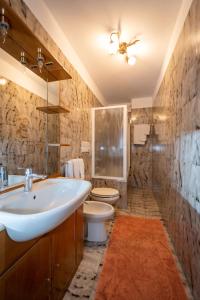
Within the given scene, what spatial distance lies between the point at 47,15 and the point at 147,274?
2.50m

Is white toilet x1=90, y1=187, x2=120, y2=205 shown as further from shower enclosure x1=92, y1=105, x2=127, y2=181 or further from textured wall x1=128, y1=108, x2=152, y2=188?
textured wall x1=128, y1=108, x2=152, y2=188

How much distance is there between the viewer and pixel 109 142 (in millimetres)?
3041

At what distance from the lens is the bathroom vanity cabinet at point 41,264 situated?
0.64 m

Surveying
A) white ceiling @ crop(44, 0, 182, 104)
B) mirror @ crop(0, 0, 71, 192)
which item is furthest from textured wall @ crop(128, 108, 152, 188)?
mirror @ crop(0, 0, 71, 192)

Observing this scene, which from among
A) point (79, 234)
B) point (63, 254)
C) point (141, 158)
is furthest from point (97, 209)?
point (141, 158)

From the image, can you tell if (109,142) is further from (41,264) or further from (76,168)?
(41,264)

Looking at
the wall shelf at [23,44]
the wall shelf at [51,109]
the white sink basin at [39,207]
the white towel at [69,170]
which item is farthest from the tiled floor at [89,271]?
the wall shelf at [23,44]

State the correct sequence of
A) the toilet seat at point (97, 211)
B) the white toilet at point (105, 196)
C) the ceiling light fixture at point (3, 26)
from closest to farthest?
the ceiling light fixture at point (3, 26), the toilet seat at point (97, 211), the white toilet at point (105, 196)

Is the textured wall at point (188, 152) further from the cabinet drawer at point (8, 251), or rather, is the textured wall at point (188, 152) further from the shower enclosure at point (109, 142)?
the shower enclosure at point (109, 142)

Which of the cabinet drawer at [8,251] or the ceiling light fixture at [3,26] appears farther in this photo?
the ceiling light fixture at [3,26]

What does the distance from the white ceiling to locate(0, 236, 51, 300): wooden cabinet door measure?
→ 1911mm

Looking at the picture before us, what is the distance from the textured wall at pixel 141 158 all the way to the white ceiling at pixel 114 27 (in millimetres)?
1438

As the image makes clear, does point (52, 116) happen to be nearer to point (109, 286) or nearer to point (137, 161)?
point (109, 286)

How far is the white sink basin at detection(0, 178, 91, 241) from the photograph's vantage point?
583 mm
